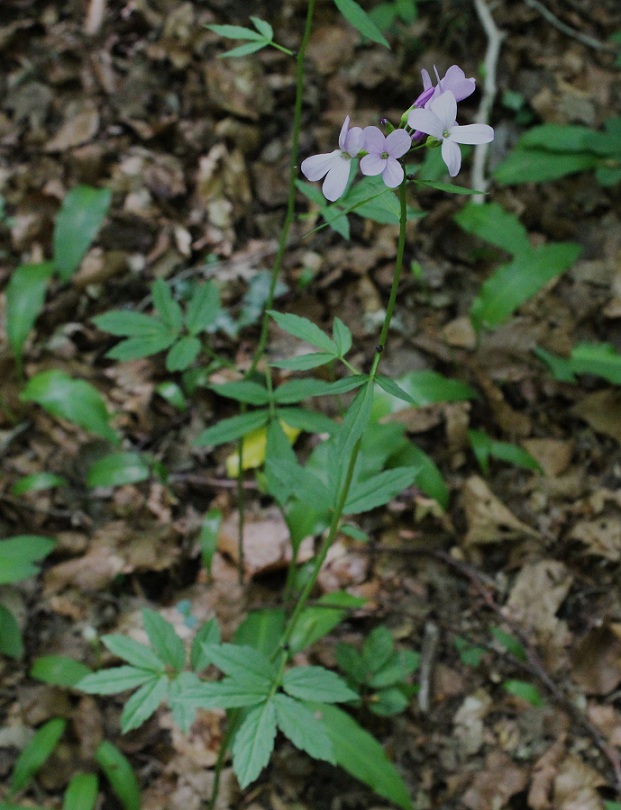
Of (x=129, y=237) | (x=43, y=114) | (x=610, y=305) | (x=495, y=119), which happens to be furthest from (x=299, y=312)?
(x=43, y=114)

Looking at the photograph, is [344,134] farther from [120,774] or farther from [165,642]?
[120,774]

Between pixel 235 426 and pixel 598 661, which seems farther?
pixel 598 661

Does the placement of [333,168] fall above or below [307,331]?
above

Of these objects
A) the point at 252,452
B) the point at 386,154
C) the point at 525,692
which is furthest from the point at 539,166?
the point at 386,154

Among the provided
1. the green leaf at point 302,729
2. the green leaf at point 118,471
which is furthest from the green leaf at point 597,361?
the green leaf at point 302,729

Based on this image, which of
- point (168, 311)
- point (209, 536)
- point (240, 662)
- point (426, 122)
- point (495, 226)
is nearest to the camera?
point (426, 122)

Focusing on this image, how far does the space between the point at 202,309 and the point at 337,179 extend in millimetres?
975

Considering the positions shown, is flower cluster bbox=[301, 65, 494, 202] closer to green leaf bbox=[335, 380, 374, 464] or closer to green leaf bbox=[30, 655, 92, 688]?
green leaf bbox=[335, 380, 374, 464]

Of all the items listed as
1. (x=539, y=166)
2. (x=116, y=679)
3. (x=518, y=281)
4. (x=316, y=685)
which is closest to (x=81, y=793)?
(x=116, y=679)

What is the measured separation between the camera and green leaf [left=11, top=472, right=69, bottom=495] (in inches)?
109

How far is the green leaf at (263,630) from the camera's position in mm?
2229

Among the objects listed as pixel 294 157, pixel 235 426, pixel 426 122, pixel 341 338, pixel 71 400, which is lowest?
pixel 71 400

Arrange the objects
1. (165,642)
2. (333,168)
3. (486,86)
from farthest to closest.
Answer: (486,86)
(165,642)
(333,168)

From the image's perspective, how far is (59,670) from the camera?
7.80 feet
